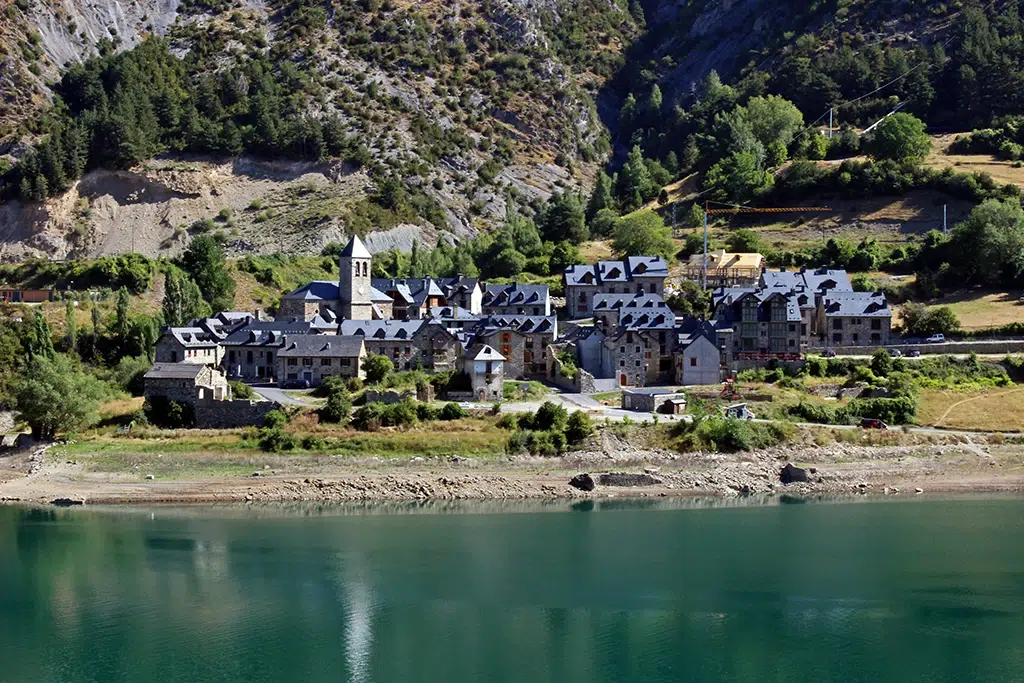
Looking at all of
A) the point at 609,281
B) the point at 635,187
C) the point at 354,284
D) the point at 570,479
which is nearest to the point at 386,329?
the point at 354,284

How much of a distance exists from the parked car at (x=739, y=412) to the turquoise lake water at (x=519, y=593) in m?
7.08

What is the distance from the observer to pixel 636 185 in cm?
10206

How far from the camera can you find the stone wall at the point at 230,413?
57.7 m

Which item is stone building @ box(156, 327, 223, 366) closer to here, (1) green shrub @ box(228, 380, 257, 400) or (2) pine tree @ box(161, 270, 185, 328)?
(1) green shrub @ box(228, 380, 257, 400)

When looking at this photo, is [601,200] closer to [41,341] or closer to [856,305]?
[856,305]

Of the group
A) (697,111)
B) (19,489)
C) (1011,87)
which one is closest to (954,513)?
(19,489)

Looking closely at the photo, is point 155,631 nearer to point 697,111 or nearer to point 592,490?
point 592,490

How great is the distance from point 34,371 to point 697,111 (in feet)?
241

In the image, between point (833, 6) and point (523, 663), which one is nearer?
point (523, 663)

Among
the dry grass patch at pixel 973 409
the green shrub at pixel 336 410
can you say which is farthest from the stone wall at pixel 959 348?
the green shrub at pixel 336 410

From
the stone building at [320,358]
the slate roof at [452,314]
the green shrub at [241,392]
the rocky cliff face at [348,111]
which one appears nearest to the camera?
the green shrub at [241,392]

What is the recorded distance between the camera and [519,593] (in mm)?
41250

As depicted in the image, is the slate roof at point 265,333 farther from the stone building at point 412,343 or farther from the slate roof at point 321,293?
the slate roof at point 321,293

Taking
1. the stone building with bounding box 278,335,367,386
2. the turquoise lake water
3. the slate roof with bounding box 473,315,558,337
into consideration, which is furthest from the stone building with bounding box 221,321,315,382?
the turquoise lake water
